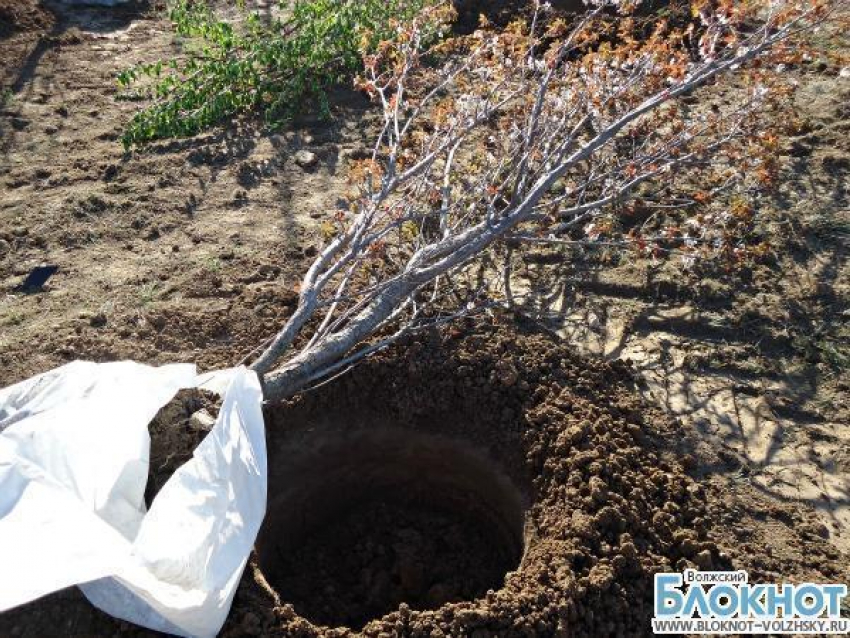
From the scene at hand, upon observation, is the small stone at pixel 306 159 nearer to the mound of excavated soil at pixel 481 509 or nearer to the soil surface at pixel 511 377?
the soil surface at pixel 511 377

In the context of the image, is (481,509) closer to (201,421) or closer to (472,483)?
(472,483)

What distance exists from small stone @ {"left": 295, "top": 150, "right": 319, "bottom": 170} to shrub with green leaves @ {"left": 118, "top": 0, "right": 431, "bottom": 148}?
18.8 inches

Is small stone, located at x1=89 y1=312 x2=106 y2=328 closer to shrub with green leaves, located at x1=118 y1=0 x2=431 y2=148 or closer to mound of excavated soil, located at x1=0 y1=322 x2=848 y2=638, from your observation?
mound of excavated soil, located at x1=0 y1=322 x2=848 y2=638

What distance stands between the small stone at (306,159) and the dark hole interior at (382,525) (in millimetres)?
2074

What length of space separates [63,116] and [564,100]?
339cm

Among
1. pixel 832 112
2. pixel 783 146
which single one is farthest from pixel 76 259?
pixel 832 112

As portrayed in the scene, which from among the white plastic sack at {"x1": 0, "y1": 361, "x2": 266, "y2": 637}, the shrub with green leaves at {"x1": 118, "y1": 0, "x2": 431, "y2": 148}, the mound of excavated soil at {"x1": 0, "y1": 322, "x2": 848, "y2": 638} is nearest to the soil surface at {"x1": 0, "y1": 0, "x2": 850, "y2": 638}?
the mound of excavated soil at {"x1": 0, "y1": 322, "x2": 848, "y2": 638}

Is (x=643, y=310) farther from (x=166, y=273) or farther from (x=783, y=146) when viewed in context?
(x=166, y=273)

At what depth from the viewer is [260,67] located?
565 cm

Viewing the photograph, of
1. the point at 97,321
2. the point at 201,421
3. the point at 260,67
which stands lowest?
the point at 201,421

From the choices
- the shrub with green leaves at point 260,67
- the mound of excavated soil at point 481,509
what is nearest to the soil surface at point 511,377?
the mound of excavated soil at point 481,509

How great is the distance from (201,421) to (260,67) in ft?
11.8

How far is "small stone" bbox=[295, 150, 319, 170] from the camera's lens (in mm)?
4707

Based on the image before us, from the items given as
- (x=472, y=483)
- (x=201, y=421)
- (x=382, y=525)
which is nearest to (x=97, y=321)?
(x=201, y=421)
